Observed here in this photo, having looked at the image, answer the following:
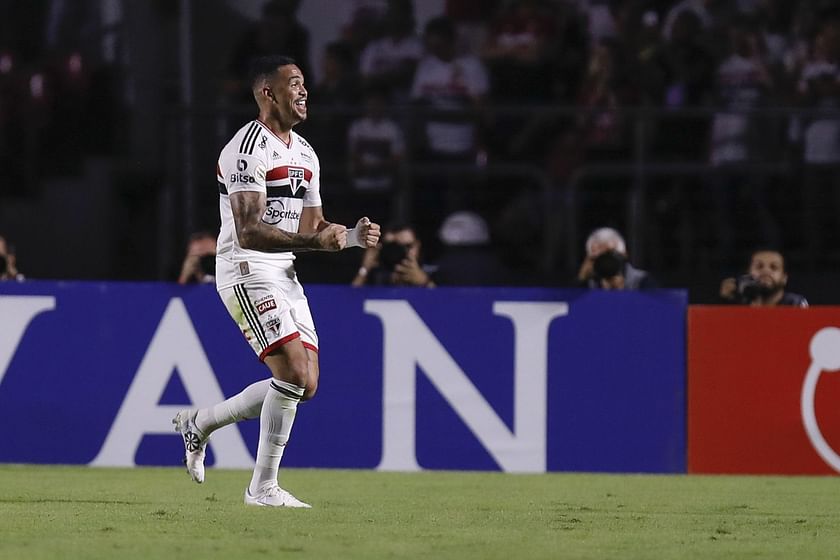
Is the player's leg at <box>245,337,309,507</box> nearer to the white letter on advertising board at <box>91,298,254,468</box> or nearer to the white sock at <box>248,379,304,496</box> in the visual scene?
the white sock at <box>248,379,304,496</box>

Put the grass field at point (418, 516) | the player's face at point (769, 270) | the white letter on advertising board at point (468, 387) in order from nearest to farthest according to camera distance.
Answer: the grass field at point (418, 516) → the white letter on advertising board at point (468, 387) → the player's face at point (769, 270)

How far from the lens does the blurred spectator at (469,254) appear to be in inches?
534

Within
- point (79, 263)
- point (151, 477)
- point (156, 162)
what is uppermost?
point (156, 162)

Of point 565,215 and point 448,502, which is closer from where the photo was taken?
point 448,502

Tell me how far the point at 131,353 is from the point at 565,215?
167 inches

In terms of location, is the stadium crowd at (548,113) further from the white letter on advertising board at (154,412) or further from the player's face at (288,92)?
the player's face at (288,92)

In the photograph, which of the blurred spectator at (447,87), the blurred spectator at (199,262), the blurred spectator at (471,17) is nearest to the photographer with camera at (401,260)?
the blurred spectator at (199,262)

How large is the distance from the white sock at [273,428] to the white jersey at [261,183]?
60 cm

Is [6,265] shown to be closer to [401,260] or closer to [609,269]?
[401,260]

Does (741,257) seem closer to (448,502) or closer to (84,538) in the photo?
(448,502)

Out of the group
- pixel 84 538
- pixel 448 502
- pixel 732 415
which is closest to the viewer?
pixel 84 538

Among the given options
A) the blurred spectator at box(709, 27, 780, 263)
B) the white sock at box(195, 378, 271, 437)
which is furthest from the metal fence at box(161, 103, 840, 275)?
the white sock at box(195, 378, 271, 437)

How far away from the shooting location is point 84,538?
6.97 meters

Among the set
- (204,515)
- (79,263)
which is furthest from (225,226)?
(79,263)
